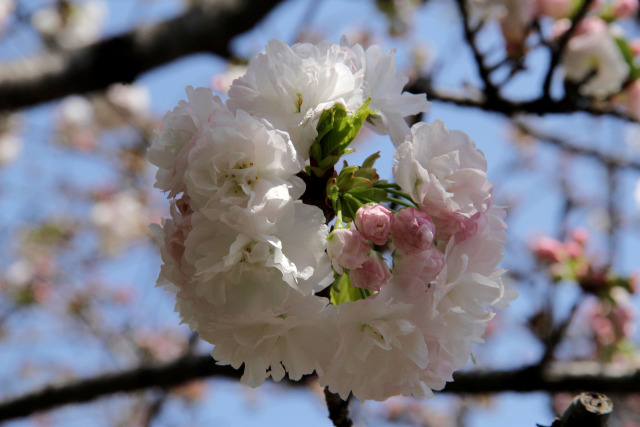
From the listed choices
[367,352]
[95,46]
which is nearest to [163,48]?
[95,46]

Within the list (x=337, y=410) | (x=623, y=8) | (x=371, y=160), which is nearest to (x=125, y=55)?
(x=371, y=160)

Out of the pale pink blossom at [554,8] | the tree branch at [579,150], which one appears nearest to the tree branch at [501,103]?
the pale pink blossom at [554,8]

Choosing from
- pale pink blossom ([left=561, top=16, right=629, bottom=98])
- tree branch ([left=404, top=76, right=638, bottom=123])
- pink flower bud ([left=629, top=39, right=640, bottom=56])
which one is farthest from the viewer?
pink flower bud ([left=629, top=39, right=640, bottom=56])

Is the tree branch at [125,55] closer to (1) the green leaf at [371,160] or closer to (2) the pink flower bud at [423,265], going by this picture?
(1) the green leaf at [371,160]

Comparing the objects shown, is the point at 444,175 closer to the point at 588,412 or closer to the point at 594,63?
the point at 588,412

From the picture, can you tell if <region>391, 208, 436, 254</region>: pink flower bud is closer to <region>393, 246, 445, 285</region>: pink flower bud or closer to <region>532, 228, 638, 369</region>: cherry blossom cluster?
<region>393, 246, 445, 285</region>: pink flower bud

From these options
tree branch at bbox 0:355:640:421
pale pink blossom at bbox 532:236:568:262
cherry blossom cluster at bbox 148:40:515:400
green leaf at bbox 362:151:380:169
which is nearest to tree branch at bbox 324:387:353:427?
cherry blossom cluster at bbox 148:40:515:400

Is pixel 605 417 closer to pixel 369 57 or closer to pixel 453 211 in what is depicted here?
pixel 453 211
